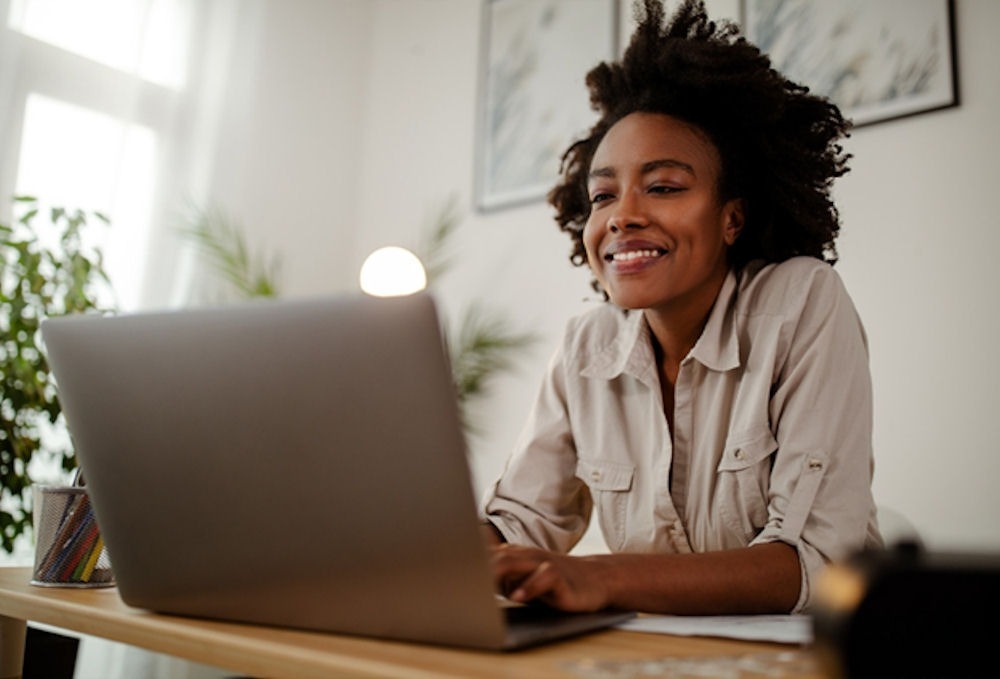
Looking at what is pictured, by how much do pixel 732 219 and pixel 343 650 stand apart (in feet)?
3.44

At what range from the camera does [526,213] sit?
303 centimetres

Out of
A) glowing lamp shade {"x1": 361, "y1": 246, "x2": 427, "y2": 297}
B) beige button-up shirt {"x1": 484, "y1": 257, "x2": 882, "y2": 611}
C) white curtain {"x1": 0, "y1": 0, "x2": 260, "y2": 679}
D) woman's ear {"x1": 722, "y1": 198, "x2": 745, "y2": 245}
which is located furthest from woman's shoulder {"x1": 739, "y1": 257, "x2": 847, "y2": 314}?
white curtain {"x1": 0, "y1": 0, "x2": 260, "y2": 679}

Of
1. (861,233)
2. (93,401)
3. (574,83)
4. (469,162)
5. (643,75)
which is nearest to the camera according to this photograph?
(93,401)

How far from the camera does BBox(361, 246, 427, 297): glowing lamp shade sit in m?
2.85

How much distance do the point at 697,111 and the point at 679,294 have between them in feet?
1.03

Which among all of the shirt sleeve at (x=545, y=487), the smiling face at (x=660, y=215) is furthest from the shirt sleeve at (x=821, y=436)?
the shirt sleeve at (x=545, y=487)

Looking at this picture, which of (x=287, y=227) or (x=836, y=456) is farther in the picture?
(x=287, y=227)

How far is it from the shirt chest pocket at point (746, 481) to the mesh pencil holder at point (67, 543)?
0.76 m

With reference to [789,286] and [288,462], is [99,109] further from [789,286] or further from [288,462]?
[288,462]

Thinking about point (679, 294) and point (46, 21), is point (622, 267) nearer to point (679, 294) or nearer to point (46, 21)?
point (679, 294)

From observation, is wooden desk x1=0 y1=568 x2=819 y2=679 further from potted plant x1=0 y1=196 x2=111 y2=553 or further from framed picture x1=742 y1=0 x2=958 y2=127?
framed picture x1=742 y1=0 x2=958 y2=127

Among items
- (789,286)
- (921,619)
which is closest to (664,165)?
(789,286)

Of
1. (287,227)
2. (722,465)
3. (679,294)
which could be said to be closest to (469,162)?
(287,227)

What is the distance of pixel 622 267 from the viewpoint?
133 cm
